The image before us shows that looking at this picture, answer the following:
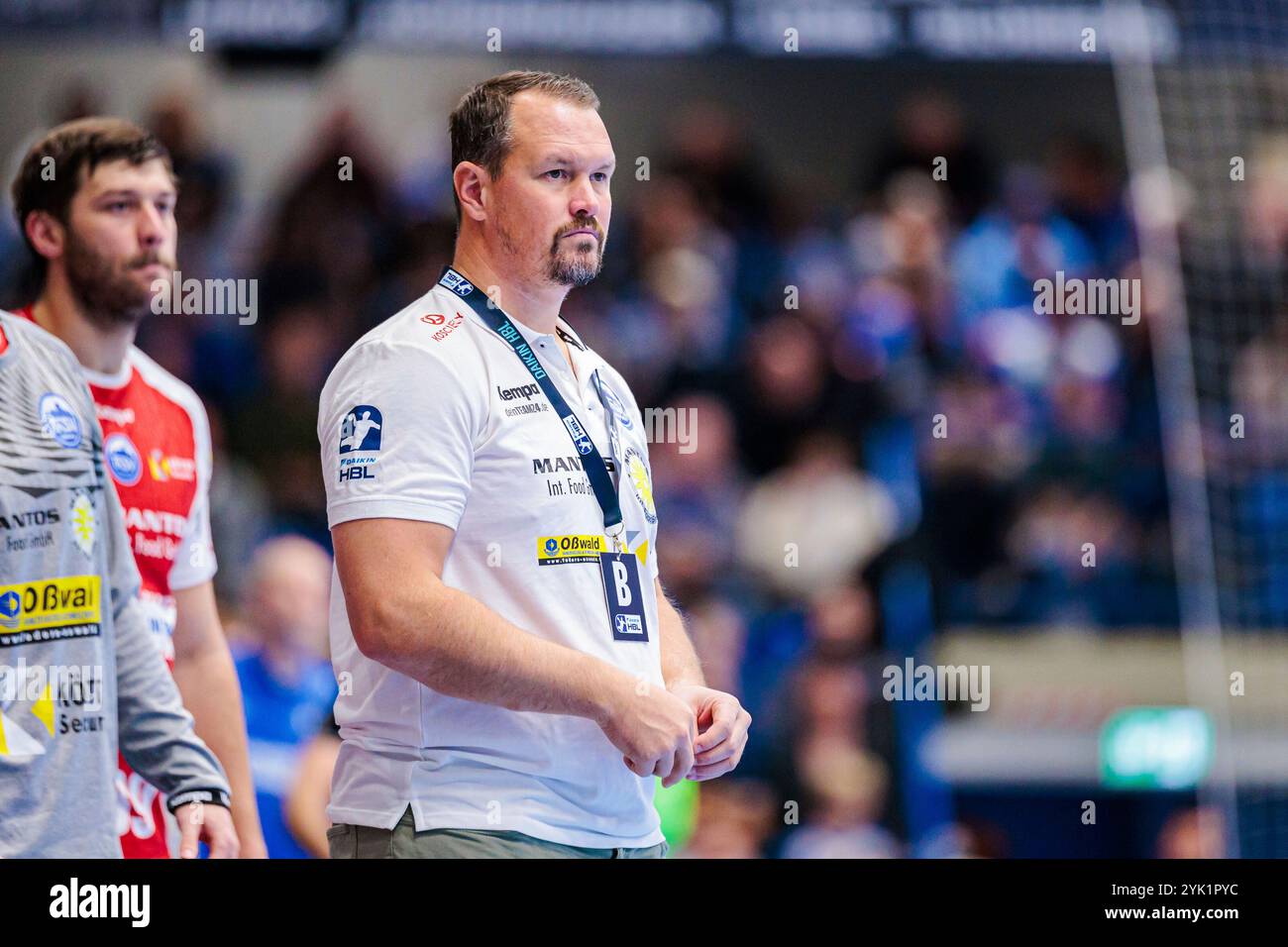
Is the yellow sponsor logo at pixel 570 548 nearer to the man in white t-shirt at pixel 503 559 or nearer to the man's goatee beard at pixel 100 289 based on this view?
the man in white t-shirt at pixel 503 559

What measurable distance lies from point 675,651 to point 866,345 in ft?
17.4

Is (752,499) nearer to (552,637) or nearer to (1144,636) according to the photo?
(1144,636)

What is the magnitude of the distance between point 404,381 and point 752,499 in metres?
4.98

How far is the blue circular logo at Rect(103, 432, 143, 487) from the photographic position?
3.55m

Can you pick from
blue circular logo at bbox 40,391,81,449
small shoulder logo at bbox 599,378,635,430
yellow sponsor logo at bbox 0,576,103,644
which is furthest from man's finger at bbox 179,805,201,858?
small shoulder logo at bbox 599,378,635,430

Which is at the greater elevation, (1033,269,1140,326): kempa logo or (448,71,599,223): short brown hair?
(1033,269,1140,326): kempa logo

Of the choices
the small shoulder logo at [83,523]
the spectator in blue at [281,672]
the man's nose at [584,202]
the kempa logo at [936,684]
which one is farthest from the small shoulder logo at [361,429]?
the kempa logo at [936,684]

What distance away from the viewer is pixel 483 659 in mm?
2611

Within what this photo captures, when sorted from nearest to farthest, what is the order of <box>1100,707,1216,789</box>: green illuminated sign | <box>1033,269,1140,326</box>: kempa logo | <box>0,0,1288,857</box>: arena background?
<box>0,0,1288,857</box>: arena background → <box>1100,707,1216,789</box>: green illuminated sign → <box>1033,269,1140,326</box>: kempa logo

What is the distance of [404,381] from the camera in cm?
275

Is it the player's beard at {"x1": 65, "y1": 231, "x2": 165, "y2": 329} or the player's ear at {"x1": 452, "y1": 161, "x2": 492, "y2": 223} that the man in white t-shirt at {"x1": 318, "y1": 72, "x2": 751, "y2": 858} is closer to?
the player's ear at {"x1": 452, "y1": 161, "x2": 492, "y2": 223}
